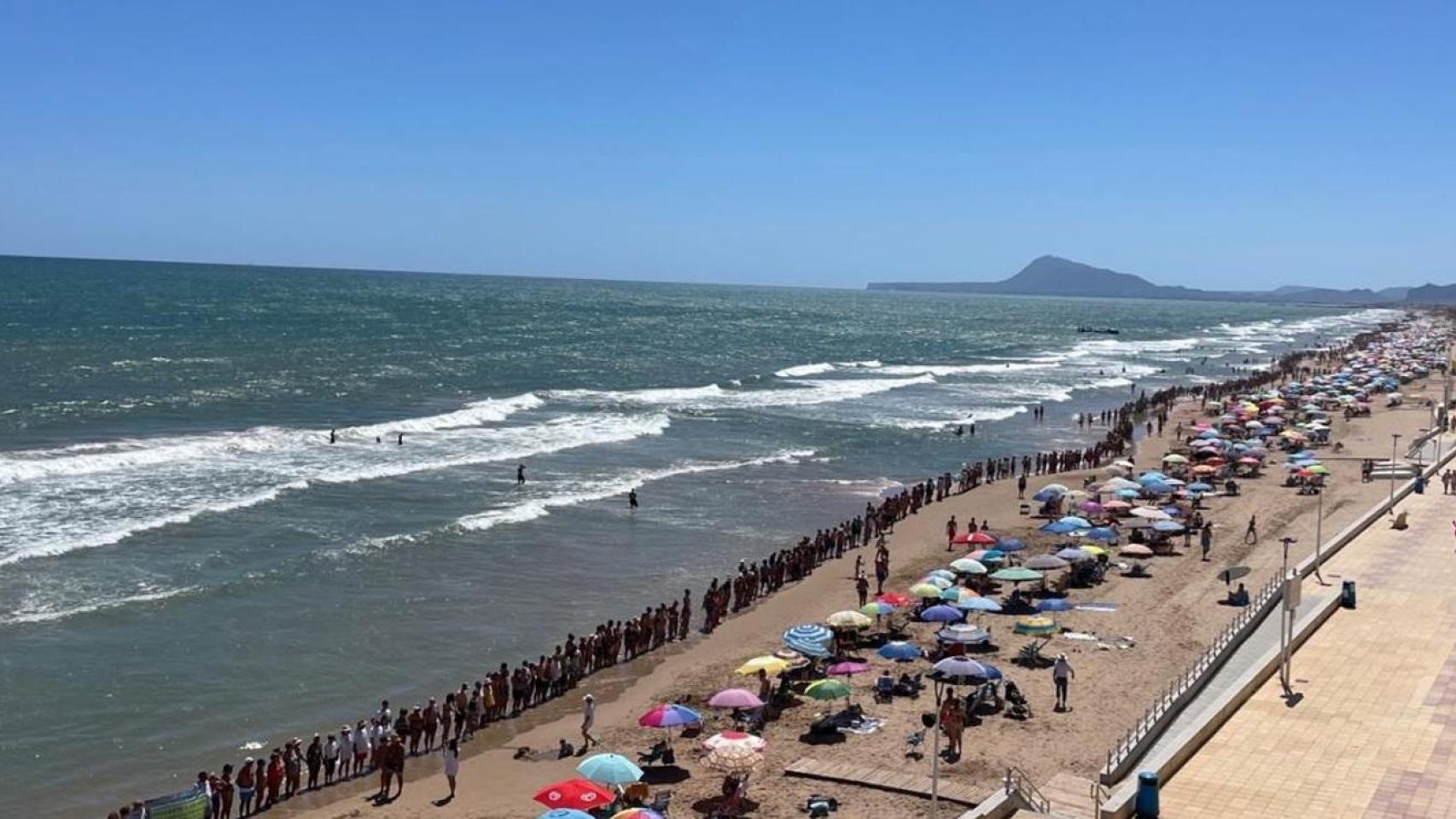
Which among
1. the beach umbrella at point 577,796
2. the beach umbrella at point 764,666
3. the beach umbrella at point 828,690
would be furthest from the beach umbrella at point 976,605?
the beach umbrella at point 577,796

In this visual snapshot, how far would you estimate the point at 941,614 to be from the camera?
21531 millimetres

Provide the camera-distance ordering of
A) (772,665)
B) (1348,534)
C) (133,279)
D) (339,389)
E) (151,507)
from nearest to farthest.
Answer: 1. (772,665)
2. (1348,534)
3. (151,507)
4. (339,389)
5. (133,279)

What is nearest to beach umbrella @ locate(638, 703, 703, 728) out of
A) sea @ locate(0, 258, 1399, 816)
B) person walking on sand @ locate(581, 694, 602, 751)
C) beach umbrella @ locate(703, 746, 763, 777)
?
beach umbrella @ locate(703, 746, 763, 777)

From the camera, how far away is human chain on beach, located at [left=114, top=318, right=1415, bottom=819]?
52.9ft

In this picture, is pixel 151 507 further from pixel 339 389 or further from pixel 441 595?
pixel 339 389

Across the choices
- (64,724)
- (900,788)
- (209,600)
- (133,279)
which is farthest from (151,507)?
(133,279)

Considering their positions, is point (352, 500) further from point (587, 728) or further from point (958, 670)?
point (958, 670)

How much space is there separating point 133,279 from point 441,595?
18460cm

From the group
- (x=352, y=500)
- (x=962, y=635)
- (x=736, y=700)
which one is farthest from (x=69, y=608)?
(x=962, y=635)

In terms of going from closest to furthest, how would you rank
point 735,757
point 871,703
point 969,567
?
1. point 735,757
2. point 871,703
3. point 969,567

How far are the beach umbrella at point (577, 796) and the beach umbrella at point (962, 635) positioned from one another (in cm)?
794

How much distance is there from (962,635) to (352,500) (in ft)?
64.5

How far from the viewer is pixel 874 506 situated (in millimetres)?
36344

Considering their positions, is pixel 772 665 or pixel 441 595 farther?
pixel 441 595
